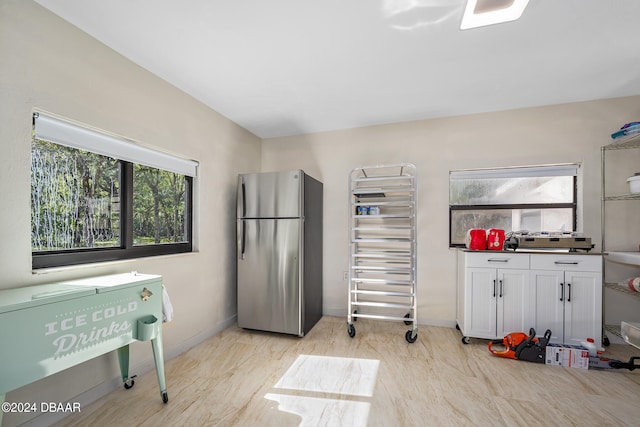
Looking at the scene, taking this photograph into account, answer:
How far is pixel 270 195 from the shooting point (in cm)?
276

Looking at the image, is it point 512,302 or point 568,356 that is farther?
point 512,302

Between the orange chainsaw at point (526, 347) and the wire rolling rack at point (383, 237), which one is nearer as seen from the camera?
the orange chainsaw at point (526, 347)

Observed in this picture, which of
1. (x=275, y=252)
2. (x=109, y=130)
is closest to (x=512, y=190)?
(x=275, y=252)

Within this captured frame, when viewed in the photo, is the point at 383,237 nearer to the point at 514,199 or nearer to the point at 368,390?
the point at 514,199

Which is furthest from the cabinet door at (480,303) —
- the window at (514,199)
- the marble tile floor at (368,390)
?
the window at (514,199)

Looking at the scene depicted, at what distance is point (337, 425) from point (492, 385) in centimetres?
119

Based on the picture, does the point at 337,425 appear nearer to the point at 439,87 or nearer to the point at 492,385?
the point at 492,385

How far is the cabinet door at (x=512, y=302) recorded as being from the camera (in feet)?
7.95

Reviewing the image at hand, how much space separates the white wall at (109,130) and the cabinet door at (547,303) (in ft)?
10.0

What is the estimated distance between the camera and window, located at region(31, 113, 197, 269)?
1553 millimetres

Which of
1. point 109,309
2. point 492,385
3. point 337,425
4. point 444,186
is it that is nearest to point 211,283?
point 109,309

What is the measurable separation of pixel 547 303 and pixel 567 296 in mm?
164

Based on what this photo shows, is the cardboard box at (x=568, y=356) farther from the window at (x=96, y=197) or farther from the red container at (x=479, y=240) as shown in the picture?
the window at (x=96, y=197)

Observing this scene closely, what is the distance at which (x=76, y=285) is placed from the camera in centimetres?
143
